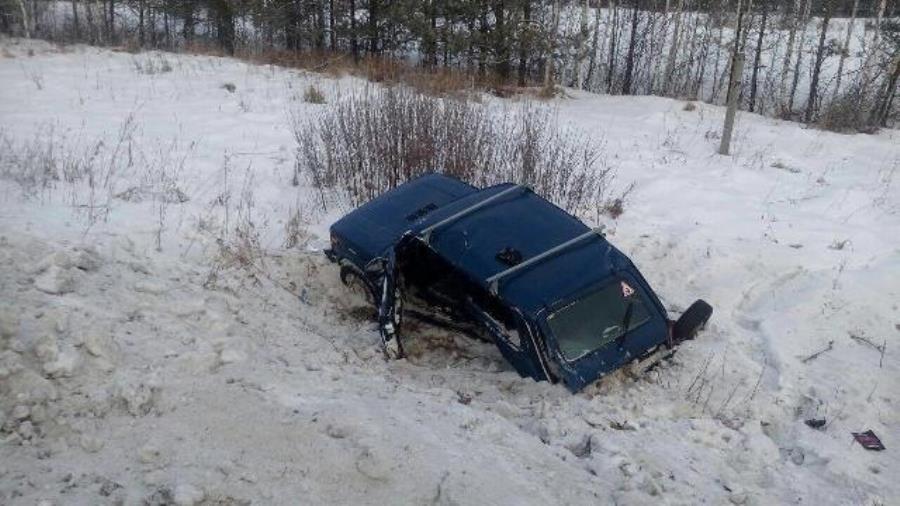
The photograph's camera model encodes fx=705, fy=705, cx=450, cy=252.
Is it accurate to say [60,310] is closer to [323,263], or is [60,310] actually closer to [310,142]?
[323,263]

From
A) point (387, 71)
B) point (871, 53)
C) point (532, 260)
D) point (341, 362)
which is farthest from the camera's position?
point (871, 53)

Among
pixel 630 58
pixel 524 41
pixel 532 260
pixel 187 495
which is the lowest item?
pixel 187 495

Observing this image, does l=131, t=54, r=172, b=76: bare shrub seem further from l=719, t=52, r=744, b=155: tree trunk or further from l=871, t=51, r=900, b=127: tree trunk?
l=871, t=51, r=900, b=127: tree trunk

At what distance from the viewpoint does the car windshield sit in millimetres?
4805

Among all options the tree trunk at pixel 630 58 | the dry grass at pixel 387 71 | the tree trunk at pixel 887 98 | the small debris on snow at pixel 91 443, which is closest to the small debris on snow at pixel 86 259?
the small debris on snow at pixel 91 443

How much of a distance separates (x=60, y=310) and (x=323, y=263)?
2.43 m

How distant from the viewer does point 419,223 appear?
5.54 meters

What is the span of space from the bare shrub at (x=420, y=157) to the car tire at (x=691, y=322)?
276cm

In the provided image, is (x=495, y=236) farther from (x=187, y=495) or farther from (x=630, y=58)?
(x=630, y=58)

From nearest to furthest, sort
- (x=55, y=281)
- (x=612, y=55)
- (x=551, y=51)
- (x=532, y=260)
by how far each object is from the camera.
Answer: (x=55, y=281), (x=532, y=260), (x=551, y=51), (x=612, y=55)

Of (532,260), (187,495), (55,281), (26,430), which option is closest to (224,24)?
(55,281)

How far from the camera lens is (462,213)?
5.50 meters

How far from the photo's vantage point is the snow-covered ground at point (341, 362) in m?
3.83

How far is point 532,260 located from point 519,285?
24cm
